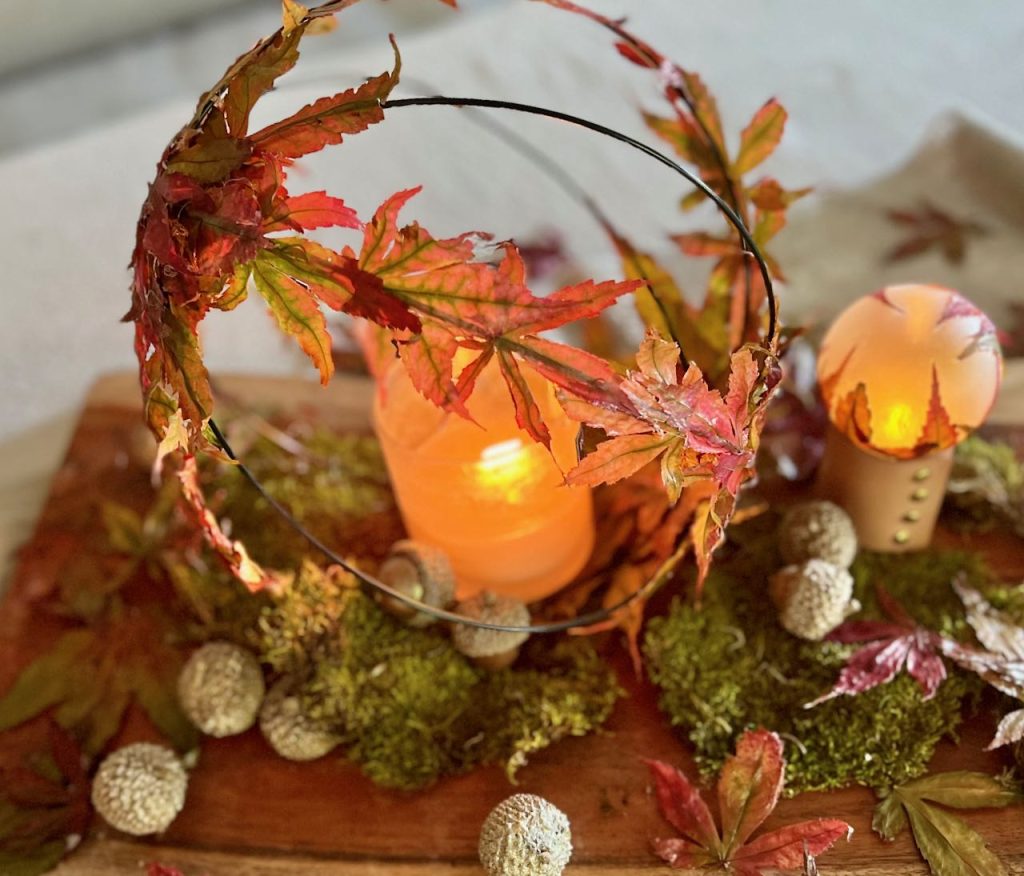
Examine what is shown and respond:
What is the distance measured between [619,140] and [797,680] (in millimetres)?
315

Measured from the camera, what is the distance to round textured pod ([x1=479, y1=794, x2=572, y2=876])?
0.51 metres

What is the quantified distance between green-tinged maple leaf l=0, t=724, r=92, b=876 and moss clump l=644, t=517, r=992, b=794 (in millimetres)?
341

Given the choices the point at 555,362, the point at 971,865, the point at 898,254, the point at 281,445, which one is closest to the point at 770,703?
the point at 971,865

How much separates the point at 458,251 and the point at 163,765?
14.0 inches

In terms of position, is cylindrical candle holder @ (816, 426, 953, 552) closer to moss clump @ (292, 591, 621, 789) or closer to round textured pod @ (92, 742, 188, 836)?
moss clump @ (292, 591, 621, 789)

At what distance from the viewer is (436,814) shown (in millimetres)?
579

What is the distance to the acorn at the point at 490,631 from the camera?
61 centimetres

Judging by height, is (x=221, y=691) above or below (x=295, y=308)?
below

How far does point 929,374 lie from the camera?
0.56 m

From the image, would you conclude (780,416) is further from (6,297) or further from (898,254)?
(6,297)

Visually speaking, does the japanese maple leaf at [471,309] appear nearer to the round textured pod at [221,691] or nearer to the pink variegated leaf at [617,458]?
the pink variegated leaf at [617,458]

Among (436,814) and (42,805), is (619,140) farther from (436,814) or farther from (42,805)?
(42,805)

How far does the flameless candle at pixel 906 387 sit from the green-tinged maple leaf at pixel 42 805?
492mm

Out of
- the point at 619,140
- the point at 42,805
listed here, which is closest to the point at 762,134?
the point at 619,140
